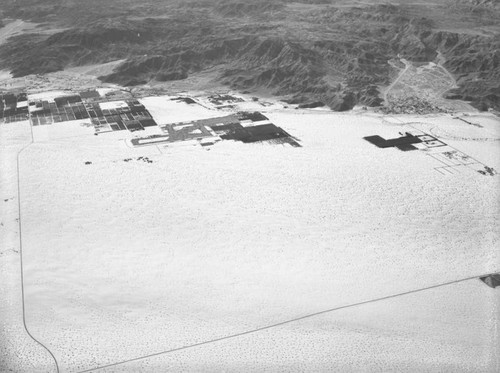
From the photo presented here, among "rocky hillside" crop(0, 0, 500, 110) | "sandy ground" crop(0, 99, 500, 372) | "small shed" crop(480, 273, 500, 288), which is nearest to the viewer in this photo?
"sandy ground" crop(0, 99, 500, 372)

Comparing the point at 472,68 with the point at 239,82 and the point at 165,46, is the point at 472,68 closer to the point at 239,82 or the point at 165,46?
the point at 239,82

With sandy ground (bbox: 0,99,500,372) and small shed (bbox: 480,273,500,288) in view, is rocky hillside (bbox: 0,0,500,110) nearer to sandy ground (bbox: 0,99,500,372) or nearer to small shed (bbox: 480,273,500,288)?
sandy ground (bbox: 0,99,500,372)

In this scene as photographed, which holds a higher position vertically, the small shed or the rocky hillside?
the small shed

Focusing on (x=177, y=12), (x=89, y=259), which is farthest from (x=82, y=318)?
(x=177, y=12)

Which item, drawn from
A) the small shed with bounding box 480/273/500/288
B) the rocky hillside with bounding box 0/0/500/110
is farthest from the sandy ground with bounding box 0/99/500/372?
the rocky hillside with bounding box 0/0/500/110

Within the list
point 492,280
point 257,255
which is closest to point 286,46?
point 257,255

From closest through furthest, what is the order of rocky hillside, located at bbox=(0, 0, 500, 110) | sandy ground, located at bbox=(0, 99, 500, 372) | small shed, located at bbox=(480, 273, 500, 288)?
1. sandy ground, located at bbox=(0, 99, 500, 372)
2. small shed, located at bbox=(480, 273, 500, 288)
3. rocky hillside, located at bbox=(0, 0, 500, 110)

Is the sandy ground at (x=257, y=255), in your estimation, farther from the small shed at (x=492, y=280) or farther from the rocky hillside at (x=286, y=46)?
the rocky hillside at (x=286, y=46)
